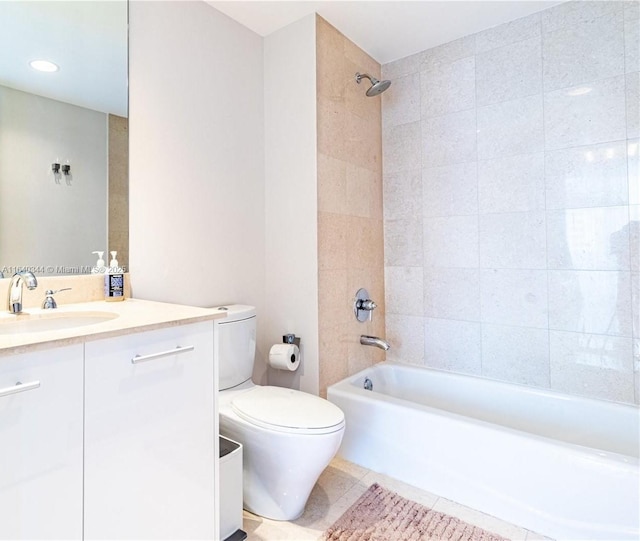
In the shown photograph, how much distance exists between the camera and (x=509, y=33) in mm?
2088

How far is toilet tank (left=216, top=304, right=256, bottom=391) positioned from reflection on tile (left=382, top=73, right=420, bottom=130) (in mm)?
1590

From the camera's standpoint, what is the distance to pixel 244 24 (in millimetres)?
2109

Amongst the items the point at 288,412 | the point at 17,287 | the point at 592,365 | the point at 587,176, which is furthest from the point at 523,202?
the point at 17,287

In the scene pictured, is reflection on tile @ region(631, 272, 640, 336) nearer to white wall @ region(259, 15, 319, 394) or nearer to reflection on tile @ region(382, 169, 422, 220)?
reflection on tile @ region(382, 169, 422, 220)

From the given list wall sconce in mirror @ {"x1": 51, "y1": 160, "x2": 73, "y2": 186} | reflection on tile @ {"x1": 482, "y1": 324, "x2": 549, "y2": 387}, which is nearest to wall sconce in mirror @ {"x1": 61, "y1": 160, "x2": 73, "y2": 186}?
wall sconce in mirror @ {"x1": 51, "y1": 160, "x2": 73, "y2": 186}

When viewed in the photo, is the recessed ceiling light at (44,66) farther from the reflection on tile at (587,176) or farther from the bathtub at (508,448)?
the reflection on tile at (587,176)

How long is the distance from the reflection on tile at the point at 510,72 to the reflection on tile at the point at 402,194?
56 centimetres

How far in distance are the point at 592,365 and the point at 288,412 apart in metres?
1.53

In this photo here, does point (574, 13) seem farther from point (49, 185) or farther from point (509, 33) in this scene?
point (49, 185)

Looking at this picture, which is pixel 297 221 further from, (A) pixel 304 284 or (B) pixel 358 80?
(B) pixel 358 80

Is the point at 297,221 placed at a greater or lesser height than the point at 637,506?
greater

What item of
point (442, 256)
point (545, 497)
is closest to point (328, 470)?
point (545, 497)

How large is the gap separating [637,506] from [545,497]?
10.9 inches

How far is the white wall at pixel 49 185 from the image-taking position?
134cm
